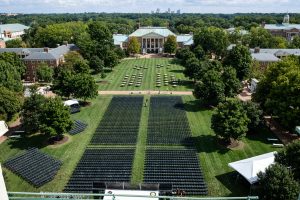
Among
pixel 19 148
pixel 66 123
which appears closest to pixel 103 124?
pixel 66 123

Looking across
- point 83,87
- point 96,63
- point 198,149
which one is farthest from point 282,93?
point 96,63

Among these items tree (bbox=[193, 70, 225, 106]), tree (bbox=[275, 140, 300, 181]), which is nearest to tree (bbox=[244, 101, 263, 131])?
tree (bbox=[193, 70, 225, 106])

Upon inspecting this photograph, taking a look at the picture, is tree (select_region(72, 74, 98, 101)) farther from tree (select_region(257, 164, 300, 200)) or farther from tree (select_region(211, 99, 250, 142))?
tree (select_region(257, 164, 300, 200))

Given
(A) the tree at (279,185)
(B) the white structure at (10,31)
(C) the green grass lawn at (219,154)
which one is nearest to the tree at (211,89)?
(C) the green grass lawn at (219,154)

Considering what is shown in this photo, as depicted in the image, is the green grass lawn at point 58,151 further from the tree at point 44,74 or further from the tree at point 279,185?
the tree at point 44,74

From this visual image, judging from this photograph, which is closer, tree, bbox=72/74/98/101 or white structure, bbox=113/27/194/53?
tree, bbox=72/74/98/101

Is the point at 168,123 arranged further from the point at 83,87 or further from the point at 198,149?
the point at 83,87
